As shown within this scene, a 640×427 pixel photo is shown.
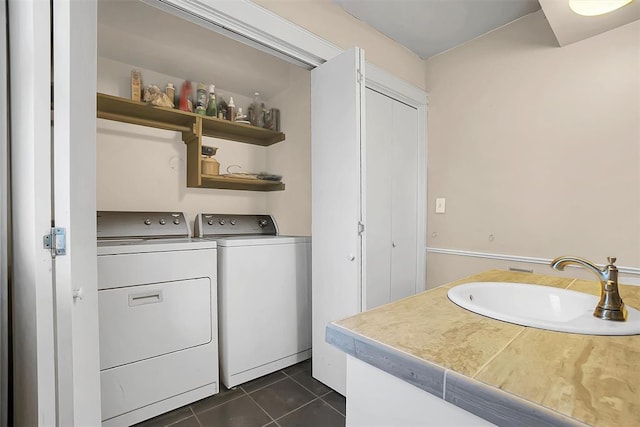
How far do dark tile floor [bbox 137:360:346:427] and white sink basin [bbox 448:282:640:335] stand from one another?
106cm

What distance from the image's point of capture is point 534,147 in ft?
6.31

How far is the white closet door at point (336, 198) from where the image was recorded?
5.14ft

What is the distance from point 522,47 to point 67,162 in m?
2.60

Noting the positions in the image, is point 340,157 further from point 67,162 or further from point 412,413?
point 412,413

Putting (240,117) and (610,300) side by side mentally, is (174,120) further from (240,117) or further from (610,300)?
(610,300)

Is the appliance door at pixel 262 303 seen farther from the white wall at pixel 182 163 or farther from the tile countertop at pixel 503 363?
the tile countertop at pixel 503 363

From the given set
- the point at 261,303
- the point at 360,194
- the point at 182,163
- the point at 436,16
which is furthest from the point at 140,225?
the point at 436,16

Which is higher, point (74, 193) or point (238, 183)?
point (238, 183)

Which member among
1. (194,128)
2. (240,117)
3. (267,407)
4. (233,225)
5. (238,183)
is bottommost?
(267,407)

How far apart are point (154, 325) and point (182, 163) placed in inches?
53.7

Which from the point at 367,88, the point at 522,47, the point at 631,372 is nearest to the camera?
the point at 631,372

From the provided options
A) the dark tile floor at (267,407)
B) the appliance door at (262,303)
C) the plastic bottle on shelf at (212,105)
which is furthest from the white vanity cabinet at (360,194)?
the plastic bottle on shelf at (212,105)

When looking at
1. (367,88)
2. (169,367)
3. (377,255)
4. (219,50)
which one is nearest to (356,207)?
(377,255)

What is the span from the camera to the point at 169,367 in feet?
5.17
